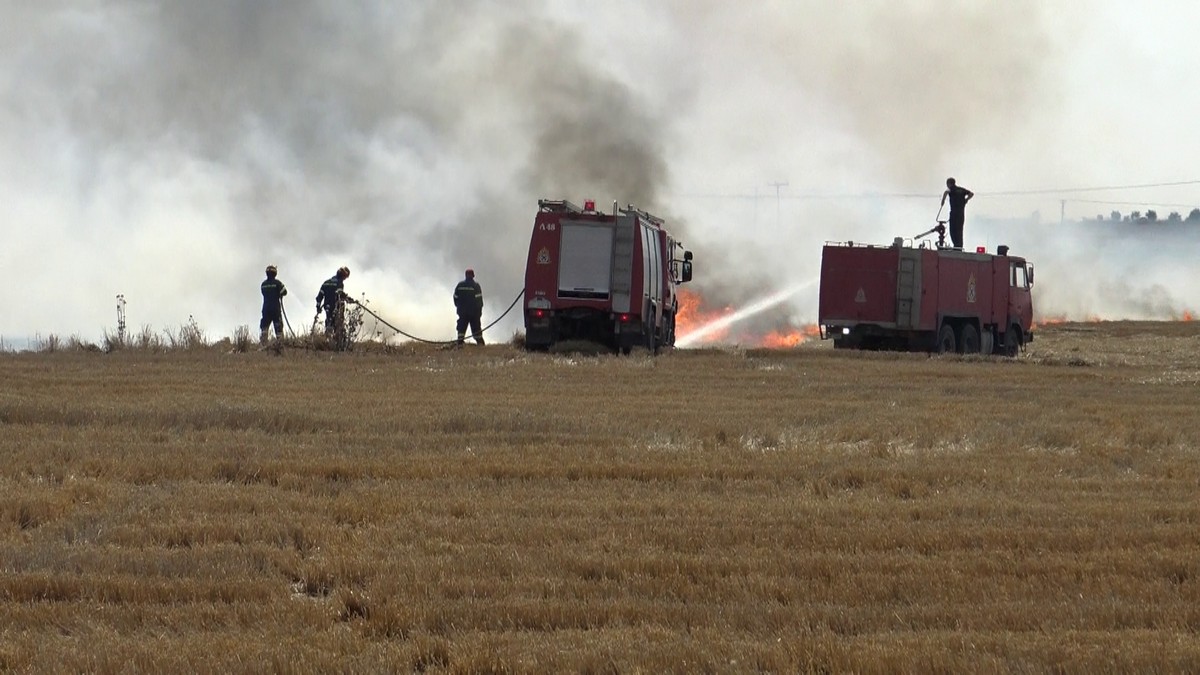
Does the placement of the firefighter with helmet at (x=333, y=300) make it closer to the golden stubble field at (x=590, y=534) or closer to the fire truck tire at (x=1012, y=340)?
the golden stubble field at (x=590, y=534)

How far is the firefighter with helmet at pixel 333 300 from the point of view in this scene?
1198 inches

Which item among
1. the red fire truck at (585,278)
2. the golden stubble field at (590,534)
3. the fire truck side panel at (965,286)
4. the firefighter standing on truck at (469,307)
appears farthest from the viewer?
the fire truck side panel at (965,286)

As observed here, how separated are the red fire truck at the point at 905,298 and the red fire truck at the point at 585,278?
281 inches

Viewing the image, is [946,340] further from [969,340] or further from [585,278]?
[585,278]

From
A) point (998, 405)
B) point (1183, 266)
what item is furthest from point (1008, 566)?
point (1183, 266)

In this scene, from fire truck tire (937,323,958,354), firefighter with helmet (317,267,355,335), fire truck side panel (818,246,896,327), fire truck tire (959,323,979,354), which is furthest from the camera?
fire truck tire (959,323,979,354)

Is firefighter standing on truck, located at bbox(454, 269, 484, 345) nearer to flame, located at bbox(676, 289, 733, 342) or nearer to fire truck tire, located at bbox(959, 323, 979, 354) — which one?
fire truck tire, located at bbox(959, 323, 979, 354)

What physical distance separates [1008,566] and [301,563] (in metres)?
3.88

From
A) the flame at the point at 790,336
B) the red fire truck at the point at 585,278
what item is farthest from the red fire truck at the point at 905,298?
the red fire truck at the point at 585,278

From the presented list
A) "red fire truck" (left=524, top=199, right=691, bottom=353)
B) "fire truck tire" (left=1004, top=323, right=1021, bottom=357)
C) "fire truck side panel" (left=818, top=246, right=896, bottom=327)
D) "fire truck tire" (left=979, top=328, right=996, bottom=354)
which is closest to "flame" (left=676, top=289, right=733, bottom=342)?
"fire truck side panel" (left=818, top=246, right=896, bottom=327)

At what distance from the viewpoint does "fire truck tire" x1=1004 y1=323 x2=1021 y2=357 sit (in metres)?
40.7

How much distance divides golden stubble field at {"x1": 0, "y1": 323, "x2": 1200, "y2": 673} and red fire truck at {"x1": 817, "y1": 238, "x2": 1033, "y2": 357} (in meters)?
17.4

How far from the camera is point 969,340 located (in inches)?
1550

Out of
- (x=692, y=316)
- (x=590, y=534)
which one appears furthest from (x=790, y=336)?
(x=590, y=534)
